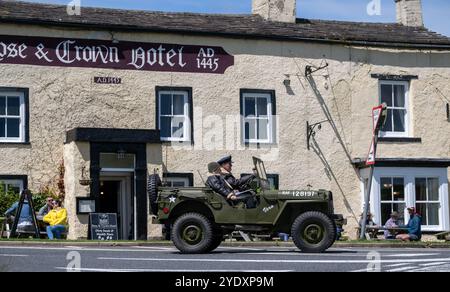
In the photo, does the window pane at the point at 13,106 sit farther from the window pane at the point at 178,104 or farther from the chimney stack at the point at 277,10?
the chimney stack at the point at 277,10

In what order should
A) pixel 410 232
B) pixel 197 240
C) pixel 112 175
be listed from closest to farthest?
pixel 197 240, pixel 410 232, pixel 112 175

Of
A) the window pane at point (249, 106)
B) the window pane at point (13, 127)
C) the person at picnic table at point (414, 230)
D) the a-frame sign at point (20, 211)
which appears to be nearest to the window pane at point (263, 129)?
the window pane at point (249, 106)

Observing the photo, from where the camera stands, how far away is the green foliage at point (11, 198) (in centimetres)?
2814

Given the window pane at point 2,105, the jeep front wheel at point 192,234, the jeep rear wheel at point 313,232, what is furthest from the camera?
the window pane at point 2,105

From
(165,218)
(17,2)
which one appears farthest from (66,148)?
(165,218)

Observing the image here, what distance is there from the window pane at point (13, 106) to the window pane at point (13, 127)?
0.66ft

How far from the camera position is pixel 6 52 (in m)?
28.6

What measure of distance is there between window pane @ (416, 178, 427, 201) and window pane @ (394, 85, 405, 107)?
2.55m

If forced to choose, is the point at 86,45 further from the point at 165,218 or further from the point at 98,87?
the point at 165,218

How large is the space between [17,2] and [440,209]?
14.9 metres

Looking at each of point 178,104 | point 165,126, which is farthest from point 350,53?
point 165,126

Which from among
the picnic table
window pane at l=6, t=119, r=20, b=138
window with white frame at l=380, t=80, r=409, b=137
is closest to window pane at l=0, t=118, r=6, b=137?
window pane at l=6, t=119, r=20, b=138

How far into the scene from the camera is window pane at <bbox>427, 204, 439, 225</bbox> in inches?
1294

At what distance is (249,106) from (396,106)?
17.0 feet
